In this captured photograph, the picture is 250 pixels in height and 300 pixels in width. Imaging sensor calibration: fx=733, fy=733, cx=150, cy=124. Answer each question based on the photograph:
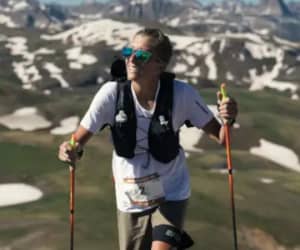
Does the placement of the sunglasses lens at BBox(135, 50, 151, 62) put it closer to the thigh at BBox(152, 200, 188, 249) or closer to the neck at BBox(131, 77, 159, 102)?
the neck at BBox(131, 77, 159, 102)

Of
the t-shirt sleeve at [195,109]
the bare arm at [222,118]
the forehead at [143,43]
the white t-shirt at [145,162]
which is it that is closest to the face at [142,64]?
the forehead at [143,43]

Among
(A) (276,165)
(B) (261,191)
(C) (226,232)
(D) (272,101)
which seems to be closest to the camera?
(C) (226,232)

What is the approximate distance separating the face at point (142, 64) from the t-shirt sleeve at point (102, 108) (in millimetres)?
373

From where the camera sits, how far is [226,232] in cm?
3972

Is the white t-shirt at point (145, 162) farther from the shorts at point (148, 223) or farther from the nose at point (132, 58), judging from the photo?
the nose at point (132, 58)

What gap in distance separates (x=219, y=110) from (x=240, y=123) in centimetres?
10124

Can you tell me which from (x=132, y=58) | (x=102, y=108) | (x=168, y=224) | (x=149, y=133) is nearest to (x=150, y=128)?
(x=149, y=133)

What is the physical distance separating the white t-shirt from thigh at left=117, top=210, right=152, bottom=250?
137 mm

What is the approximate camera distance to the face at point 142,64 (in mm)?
11133

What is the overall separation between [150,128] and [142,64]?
3.26ft

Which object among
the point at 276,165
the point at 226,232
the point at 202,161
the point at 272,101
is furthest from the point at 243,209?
the point at 272,101

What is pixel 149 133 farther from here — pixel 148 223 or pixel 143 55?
pixel 148 223

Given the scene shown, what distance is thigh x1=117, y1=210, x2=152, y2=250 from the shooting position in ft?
39.0

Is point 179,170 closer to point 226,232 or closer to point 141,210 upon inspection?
point 141,210
